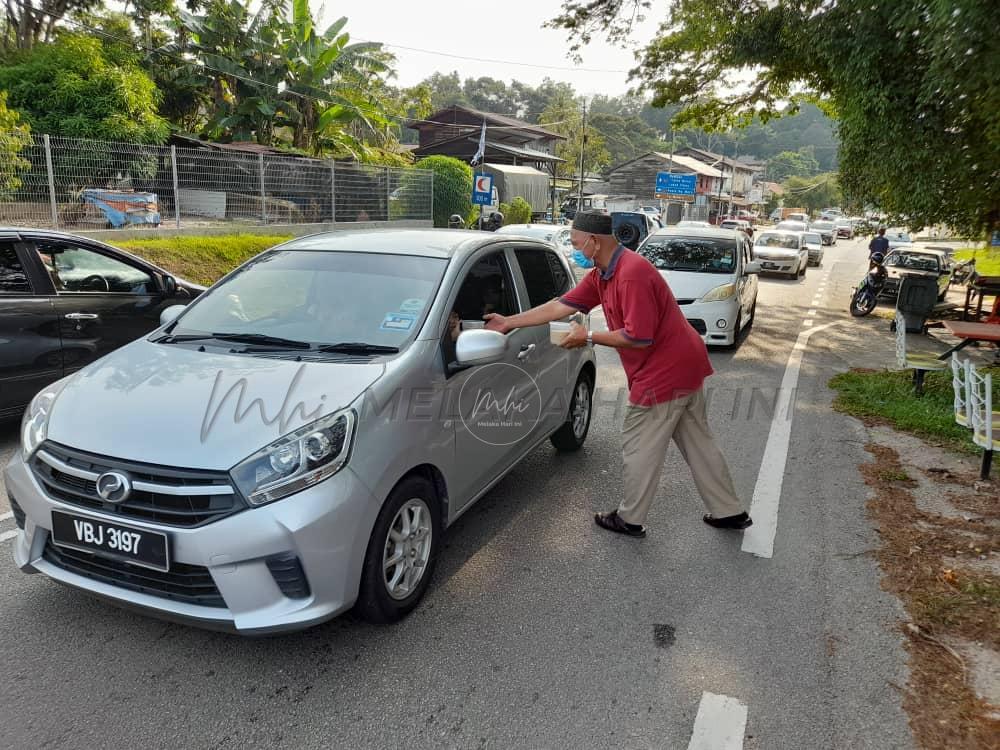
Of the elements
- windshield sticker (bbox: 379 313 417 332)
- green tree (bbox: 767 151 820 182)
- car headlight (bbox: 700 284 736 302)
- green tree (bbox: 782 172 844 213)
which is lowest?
car headlight (bbox: 700 284 736 302)

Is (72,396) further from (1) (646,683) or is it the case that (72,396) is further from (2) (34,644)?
(1) (646,683)

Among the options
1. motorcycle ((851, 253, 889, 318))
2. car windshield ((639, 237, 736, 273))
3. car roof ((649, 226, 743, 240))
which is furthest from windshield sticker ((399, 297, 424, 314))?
motorcycle ((851, 253, 889, 318))

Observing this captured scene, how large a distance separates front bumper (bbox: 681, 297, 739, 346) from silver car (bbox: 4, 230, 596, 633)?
6360 mm

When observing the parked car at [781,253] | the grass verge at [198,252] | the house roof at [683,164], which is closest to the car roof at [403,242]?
the grass verge at [198,252]

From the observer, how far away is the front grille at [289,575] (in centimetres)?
263

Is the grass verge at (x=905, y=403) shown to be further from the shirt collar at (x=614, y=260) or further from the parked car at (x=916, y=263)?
the parked car at (x=916, y=263)

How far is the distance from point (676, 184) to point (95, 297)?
1882 inches

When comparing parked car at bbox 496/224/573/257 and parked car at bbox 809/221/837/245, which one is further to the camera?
parked car at bbox 809/221/837/245

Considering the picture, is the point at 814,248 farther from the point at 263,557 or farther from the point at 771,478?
the point at 263,557

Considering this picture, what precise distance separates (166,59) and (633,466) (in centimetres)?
2622

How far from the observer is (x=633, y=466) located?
4.13 metres

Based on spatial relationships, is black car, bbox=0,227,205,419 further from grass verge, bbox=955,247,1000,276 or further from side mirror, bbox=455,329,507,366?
grass verge, bbox=955,247,1000,276

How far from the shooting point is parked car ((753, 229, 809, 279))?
2209 centimetres

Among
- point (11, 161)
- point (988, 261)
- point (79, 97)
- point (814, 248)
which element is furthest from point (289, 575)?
point (988, 261)
